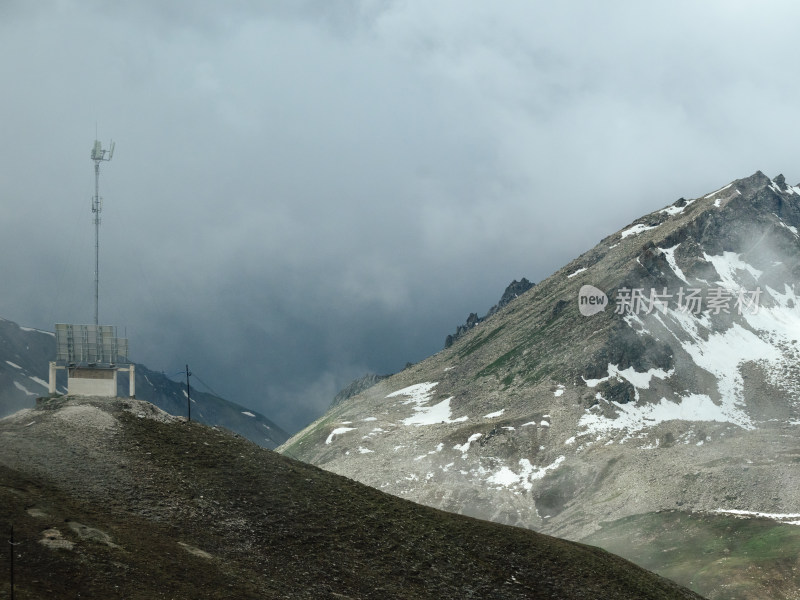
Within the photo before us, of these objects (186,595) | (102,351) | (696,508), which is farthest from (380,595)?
(696,508)

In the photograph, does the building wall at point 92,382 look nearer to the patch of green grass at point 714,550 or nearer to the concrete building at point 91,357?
the concrete building at point 91,357

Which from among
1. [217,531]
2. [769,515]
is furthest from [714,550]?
[217,531]

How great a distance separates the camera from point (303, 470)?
3022 inches

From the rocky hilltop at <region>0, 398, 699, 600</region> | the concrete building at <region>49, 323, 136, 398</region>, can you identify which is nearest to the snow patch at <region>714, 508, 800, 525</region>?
the rocky hilltop at <region>0, 398, 699, 600</region>

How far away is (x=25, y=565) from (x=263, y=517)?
1972 centimetres

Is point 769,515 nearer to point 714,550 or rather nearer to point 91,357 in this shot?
point 714,550

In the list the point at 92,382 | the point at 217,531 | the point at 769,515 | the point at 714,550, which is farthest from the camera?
the point at 769,515

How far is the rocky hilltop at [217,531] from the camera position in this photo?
170 ft

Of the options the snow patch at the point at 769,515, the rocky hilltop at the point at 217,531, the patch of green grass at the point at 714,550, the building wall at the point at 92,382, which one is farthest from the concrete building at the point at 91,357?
the snow patch at the point at 769,515

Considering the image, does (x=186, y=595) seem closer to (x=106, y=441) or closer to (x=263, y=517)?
(x=263, y=517)

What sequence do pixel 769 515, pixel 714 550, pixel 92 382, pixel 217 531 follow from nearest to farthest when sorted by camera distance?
1. pixel 217 531
2. pixel 92 382
3. pixel 714 550
4. pixel 769 515

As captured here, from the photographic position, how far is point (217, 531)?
6131 cm

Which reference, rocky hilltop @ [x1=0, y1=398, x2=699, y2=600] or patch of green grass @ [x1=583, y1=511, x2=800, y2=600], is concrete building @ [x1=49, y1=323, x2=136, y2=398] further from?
patch of green grass @ [x1=583, y1=511, x2=800, y2=600]

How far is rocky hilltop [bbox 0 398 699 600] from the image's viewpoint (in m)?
51.9
